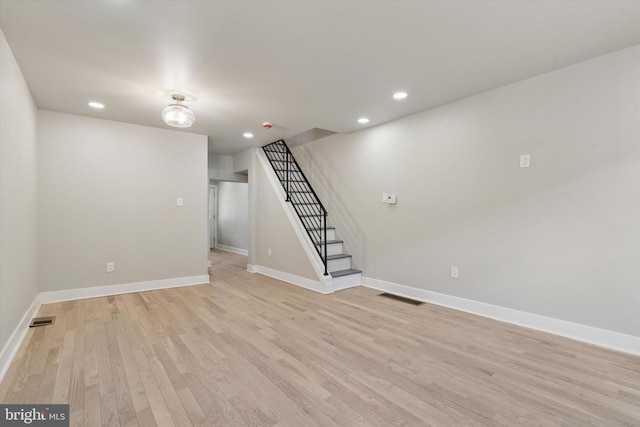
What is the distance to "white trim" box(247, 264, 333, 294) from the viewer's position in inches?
170

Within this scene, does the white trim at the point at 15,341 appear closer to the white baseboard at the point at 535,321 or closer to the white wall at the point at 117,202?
the white wall at the point at 117,202

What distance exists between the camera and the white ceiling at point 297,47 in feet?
6.25

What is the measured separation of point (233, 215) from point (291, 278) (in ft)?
14.4

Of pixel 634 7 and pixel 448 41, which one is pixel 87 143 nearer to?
pixel 448 41

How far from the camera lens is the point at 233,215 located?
865 cm

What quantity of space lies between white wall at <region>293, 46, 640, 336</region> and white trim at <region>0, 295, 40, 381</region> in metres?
3.87

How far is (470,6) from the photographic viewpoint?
1873 millimetres

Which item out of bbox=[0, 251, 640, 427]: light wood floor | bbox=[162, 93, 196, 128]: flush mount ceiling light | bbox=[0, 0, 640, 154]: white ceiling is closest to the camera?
bbox=[0, 251, 640, 427]: light wood floor

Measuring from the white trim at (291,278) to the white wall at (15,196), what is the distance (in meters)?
3.12

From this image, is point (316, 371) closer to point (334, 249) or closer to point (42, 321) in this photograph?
point (334, 249)

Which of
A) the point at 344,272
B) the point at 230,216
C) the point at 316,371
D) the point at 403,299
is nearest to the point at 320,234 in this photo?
the point at 344,272

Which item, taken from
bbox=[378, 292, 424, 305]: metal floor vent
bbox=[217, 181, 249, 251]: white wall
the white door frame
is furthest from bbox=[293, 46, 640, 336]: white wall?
the white door frame

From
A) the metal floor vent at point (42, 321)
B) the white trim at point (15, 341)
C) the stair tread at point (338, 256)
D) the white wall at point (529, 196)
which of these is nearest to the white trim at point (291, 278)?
the stair tread at point (338, 256)

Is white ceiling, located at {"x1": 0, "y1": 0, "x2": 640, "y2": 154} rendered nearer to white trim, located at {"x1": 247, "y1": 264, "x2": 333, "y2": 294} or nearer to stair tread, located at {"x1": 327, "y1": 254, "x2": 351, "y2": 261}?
stair tread, located at {"x1": 327, "y1": 254, "x2": 351, "y2": 261}
